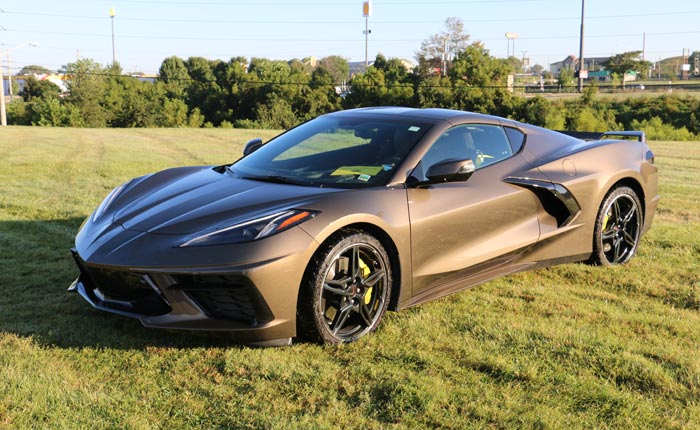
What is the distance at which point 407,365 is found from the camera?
3.44 meters

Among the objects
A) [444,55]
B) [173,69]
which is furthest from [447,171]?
[173,69]

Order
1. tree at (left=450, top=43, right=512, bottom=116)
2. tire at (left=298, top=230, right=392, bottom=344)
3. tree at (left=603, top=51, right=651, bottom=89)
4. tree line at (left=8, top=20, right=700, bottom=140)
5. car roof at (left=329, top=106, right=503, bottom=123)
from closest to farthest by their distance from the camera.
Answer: tire at (left=298, top=230, right=392, bottom=344)
car roof at (left=329, top=106, right=503, bottom=123)
tree line at (left=8, top=20, right=700, bottom=140)
tree at (left=450, top=43, right=512, bottom=116)
tree at (left=603, top=51, right=651, bottom=89)

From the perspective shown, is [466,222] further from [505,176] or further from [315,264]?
[315,264]

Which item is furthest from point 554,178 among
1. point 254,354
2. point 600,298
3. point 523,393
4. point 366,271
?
point 254,354

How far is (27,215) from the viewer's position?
24.1 ft

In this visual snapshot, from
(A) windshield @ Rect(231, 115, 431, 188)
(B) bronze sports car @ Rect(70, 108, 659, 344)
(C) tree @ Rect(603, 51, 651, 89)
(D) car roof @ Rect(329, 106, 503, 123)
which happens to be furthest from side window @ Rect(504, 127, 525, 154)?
(C) tree @ Rect(603, 51, 651, 89)

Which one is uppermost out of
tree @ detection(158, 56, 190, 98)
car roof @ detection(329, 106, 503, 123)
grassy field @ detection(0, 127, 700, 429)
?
tree @ detection(158, 56, 190, 98)

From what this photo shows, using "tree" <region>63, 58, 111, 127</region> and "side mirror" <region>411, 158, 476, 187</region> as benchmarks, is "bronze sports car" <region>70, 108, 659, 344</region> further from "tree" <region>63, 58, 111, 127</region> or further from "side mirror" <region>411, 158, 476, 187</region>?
"tree" <region>63, 58, 111, 127</region>

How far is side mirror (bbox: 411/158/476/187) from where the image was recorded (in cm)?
412

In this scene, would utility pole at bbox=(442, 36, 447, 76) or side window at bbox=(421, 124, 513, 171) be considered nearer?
side window at bbox=(421, 124, 513, 171)

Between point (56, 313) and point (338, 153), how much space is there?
2132mm

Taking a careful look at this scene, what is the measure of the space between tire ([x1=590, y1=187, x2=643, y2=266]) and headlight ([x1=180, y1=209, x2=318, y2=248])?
114 inches

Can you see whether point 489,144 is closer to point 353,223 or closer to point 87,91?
point 353,223

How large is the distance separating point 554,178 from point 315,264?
2323 mm
